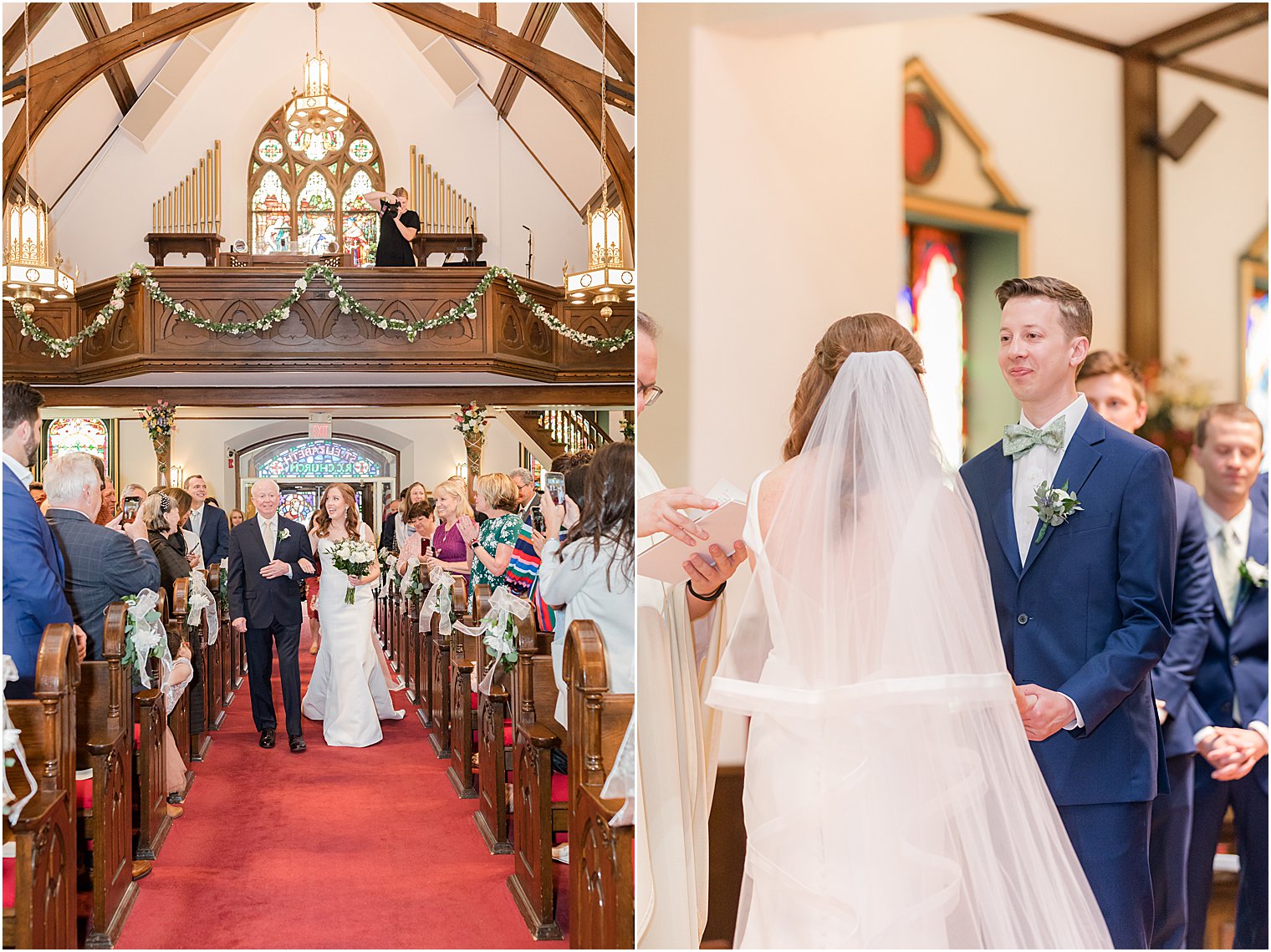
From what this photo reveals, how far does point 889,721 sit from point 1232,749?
120cm

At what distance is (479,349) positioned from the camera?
34.8 feet

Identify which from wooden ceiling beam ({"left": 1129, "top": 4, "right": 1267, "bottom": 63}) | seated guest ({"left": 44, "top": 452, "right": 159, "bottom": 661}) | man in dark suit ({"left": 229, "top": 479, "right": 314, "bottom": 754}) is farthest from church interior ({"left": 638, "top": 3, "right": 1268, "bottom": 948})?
man in dark suit ({"left": 229, "top": 479, "right": 314, "bottom": 754})

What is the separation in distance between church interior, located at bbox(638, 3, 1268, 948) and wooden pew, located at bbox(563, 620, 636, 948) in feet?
0.87

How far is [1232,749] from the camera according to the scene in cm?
293

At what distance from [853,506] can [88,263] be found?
39.1 feet

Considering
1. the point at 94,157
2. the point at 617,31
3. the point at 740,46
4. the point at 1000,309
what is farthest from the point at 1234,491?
the point at 94,157

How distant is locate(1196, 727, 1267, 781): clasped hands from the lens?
292cm

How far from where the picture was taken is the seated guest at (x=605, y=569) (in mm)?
3584

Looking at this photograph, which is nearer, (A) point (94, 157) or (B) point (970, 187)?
(B) point (970, 187)

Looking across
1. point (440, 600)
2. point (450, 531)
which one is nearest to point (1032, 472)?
point (440, 600)

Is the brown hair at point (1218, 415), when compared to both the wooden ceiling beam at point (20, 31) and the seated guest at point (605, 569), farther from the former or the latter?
the wooden ceiling beam at point (20, 31)

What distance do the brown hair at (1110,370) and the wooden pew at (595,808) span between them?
1523mm

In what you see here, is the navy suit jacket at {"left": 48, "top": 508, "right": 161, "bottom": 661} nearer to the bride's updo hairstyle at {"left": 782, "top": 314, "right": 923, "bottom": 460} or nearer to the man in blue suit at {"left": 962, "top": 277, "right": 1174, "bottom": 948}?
the bride's updo hairstyle at {"left": 782, "top": 314, "right": 923, "bottom": 460}

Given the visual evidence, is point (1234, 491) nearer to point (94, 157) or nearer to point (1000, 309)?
point (1000, 309)
